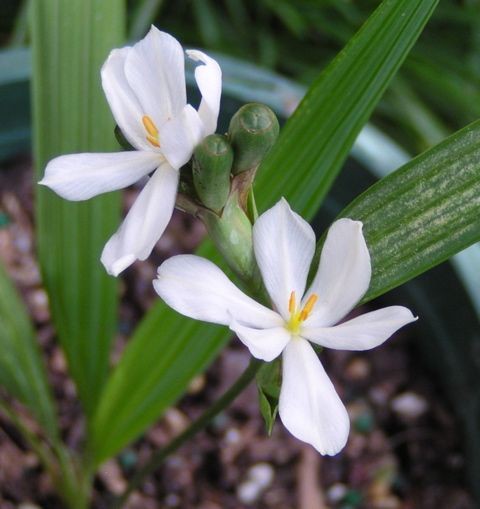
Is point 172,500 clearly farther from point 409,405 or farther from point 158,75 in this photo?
point 158,75

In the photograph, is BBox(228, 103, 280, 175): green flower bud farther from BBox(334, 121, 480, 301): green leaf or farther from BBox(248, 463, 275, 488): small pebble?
BBox(248, 463, 275, 488): small pebble

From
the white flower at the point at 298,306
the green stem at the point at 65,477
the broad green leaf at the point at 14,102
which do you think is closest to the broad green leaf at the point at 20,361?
the green stem at the point at 65,477

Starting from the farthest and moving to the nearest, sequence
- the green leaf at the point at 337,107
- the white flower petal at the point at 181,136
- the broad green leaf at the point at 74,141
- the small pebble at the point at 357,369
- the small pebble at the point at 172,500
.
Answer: the small pebble at the point at 357,369
the small pebble at the point at 172,500
the broad green leaf at the point at 74,141
the green leaf at the point at 337,107
the white flower petal at the point at 181,136

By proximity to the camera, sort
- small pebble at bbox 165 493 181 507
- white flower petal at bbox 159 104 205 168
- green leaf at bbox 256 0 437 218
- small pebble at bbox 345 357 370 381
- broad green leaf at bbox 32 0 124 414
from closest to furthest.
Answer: white flower petal at bbox 159 104 205 168 < green leaf at bbox 256 0 437 218 < broad green leaf at bbox 32 0 124 414 < small pebble at bbox 165 493 181 507 < small pebble at bbox 345 357 370 381

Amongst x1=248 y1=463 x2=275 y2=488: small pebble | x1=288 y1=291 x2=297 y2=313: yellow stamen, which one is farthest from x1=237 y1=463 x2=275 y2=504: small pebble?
x1=288 y1=291 x2=297 y2=313: yellow stamen

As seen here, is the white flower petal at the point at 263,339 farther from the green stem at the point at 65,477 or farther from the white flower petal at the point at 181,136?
the green stem at the point at 65,477

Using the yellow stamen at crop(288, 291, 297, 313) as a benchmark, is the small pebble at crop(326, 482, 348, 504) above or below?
below

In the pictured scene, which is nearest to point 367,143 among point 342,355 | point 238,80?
point 238,80
